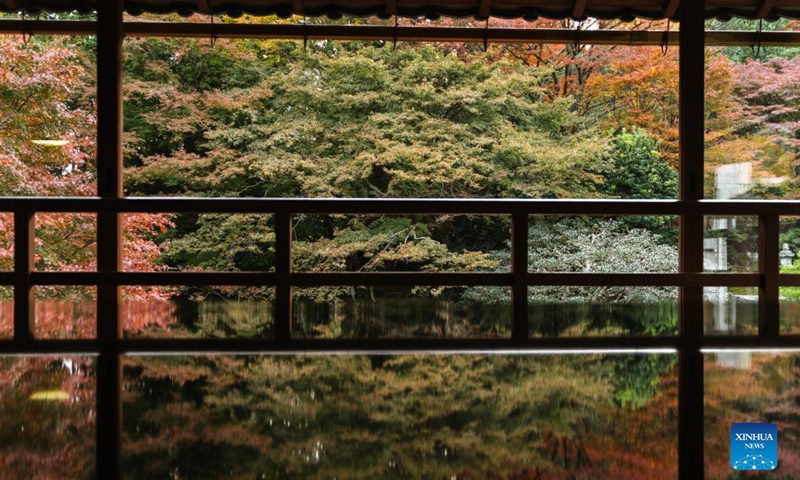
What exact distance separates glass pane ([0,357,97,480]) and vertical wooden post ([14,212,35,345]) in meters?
0.70

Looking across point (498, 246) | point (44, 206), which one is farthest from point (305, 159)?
point (44, 206)

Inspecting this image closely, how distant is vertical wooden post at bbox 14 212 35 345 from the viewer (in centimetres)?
377

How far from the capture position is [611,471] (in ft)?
5.77

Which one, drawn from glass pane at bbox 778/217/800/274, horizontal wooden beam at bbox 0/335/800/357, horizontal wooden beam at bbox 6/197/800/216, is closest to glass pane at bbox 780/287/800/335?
horizontal wooden beam at bbox 0/335/800/357

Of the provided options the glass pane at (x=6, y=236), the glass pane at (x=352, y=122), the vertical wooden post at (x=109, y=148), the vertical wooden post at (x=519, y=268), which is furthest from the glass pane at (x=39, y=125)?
the vertical wooden post at (x=519, y=268)

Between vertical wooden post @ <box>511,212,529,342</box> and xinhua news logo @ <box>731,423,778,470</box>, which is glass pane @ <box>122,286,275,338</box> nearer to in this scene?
vertical wooden post @ <box>511,212,529,342</box>

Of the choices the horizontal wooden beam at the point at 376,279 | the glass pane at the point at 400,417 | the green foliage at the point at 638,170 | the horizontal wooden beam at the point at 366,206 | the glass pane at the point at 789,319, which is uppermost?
the green foliage at the point at 638,170

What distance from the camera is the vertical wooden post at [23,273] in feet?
12.4

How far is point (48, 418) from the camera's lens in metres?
2.19

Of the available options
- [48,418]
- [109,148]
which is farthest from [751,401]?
[109,148]

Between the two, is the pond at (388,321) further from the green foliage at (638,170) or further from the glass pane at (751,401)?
the green foliage at (638,170)

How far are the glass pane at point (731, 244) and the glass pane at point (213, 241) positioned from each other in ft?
18.8

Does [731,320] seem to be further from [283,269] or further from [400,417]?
[400,417]

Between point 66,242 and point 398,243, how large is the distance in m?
3.83
